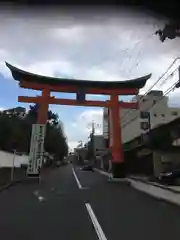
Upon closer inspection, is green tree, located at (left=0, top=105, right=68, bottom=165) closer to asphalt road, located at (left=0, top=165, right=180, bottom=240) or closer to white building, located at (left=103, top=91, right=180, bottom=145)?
white building, located at (left=103, top=91, right=180, bottom=145)

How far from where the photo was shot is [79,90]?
37562mm

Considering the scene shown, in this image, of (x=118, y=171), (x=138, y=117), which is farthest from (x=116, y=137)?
(x=138, y=117)

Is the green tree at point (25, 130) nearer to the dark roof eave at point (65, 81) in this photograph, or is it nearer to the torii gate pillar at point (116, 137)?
the dark roof eave at point (65, 81)

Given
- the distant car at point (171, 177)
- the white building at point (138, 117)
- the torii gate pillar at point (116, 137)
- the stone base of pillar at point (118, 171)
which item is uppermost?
the white building at point (138, 117)

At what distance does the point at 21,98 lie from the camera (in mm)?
38062

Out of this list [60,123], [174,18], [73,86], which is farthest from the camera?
[60,123]

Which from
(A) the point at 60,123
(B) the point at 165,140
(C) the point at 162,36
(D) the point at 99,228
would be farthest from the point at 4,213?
(A) the point at 60,123

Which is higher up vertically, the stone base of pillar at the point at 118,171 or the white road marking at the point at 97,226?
the stone base of pillar at the point at 118,171

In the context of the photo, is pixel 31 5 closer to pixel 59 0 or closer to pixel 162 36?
pixel 59 0

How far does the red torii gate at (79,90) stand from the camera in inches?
1459

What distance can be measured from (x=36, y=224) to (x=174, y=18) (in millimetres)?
6015

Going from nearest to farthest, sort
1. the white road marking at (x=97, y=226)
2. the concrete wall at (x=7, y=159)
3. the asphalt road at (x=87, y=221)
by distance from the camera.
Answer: the white road marking at (x=97, y=226)
the asphalt road at (x=87, y=221)
the concrete wall at (x=7, y=159)

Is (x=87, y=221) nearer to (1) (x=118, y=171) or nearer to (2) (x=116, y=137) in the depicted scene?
(1) (x=118, y=171)

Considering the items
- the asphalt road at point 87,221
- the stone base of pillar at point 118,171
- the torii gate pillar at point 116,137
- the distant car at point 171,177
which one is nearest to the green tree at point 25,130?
the torii gate pillar at point 116,137
